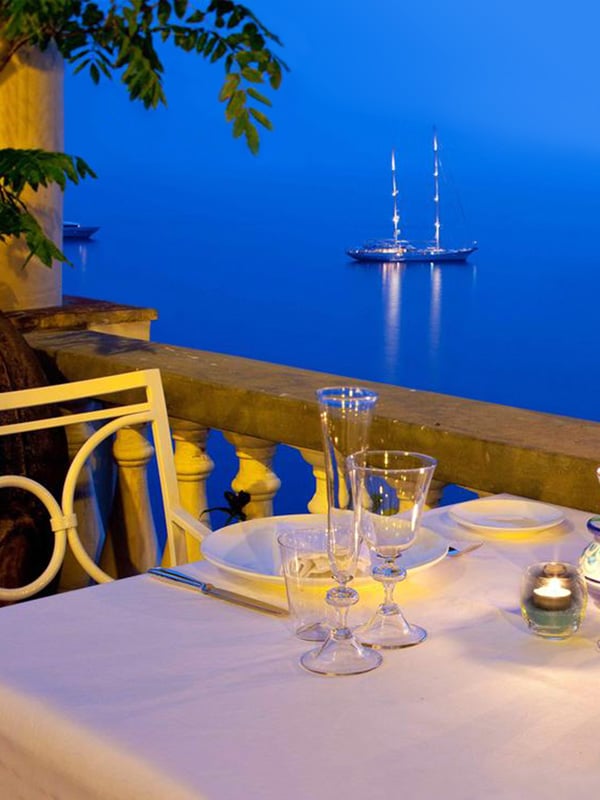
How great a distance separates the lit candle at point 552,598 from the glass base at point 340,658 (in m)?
0.20

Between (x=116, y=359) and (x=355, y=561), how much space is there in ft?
5.72

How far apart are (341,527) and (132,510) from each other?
67.3 inches

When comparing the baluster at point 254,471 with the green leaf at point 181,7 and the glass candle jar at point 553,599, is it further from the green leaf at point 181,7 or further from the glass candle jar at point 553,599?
the glass candle jar at point 553,599

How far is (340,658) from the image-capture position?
1.37 metres

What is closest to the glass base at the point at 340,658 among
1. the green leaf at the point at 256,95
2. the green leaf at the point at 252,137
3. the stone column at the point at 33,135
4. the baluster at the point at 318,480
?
the baluster at the point at 318,480

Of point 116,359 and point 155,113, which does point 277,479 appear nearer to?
point 116,359

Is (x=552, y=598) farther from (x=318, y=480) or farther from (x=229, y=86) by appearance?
(x=229, y=86)

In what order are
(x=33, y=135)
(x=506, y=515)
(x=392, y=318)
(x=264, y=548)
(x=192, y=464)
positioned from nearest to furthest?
(x=264, y=548)
(x=506, y=515)
(x=192, y=464)
(x=33, y=135)
(x=392, y=318)

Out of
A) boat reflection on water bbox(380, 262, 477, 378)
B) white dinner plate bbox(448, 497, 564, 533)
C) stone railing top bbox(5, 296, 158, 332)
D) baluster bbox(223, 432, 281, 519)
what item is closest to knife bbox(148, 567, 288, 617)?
white dinner plate bbox(448, 497, 564, 533)

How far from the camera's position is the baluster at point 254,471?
273 centimetres

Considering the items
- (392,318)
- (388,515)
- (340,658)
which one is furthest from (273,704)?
(392,318)

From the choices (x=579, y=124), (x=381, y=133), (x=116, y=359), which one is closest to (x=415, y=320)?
(x=381, y=133)

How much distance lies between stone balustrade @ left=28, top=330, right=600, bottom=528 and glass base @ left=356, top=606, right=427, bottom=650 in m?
0.75

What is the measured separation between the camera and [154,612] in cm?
155
